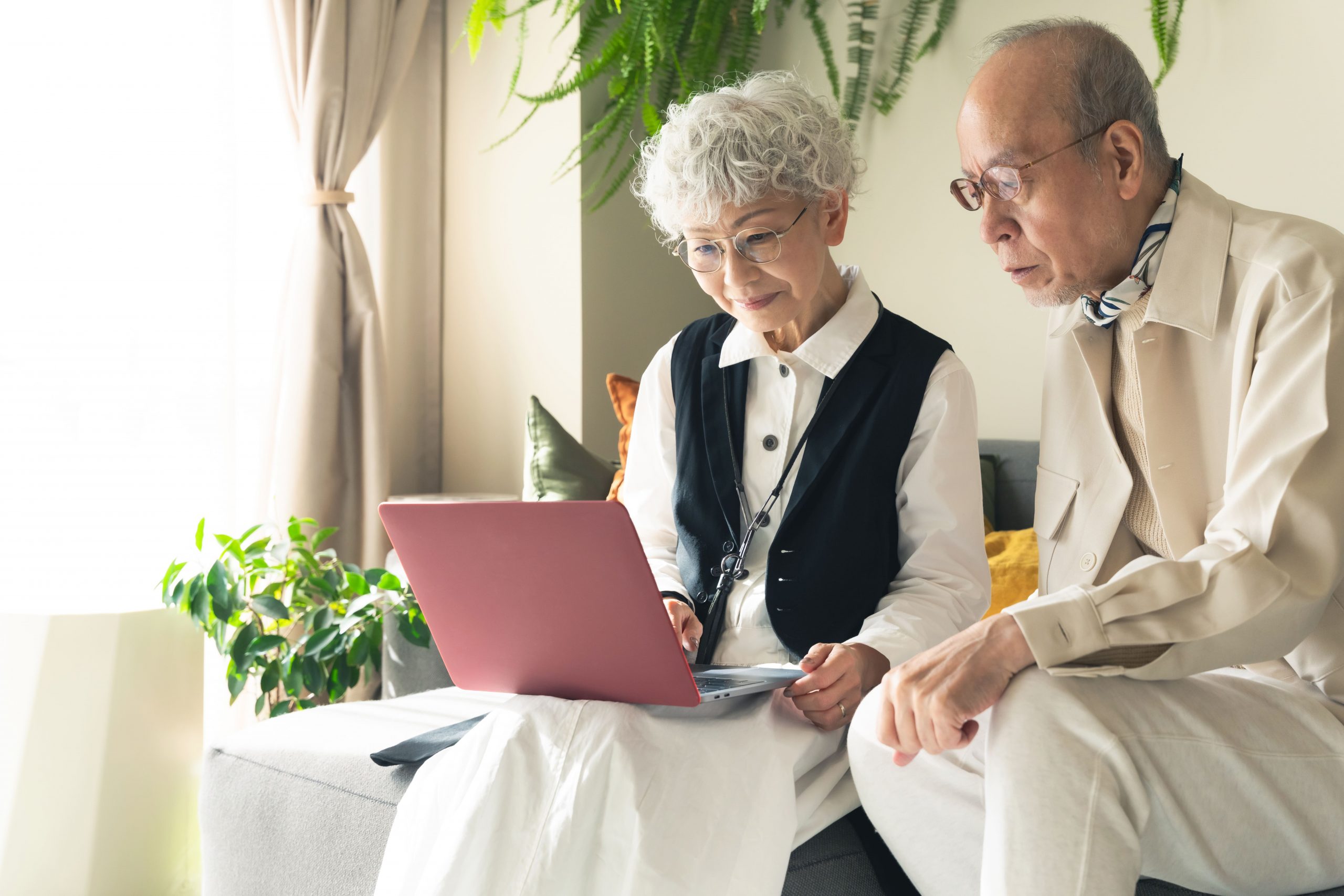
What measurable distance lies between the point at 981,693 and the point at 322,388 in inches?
74.8

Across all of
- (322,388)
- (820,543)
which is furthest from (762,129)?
(322,388)

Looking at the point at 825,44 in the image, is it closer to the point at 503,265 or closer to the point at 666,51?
the point at 666,51

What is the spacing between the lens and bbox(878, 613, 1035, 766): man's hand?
0.88 m

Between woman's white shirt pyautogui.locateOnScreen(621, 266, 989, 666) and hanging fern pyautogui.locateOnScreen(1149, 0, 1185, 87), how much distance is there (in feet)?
2.94

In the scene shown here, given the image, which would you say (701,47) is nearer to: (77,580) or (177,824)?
(77,580)

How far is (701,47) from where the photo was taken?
2543 mm

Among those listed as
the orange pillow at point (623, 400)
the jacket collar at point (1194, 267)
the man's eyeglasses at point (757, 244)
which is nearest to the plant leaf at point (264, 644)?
the orange pillow at point (623, 400)

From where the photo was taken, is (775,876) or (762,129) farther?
(762,129)

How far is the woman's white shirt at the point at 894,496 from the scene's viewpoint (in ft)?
4.27

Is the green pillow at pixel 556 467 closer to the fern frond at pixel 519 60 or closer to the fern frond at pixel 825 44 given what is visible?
the fern frond at pixel 519 60

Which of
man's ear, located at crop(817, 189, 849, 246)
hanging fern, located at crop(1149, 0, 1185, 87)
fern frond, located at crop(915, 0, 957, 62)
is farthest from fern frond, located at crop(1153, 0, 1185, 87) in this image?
man's ear, located at crop(817, 189, 849, 246)

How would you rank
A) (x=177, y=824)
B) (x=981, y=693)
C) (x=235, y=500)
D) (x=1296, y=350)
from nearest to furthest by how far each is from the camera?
(x=981, y=693) → (x=1296, y=350) → (x=177, y=824) → (x=235, y=500)

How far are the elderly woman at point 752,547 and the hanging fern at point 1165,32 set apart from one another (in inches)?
34.1

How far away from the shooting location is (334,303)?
8.04 ft
